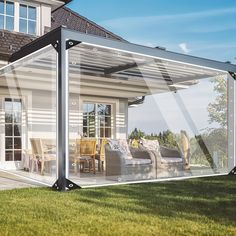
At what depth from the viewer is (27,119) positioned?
535 inches

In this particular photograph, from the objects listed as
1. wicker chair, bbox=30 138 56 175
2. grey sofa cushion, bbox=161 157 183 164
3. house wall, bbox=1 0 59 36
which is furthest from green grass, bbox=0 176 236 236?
house wall, bbox=1 0 59 36

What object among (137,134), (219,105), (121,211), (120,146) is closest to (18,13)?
(120,146)

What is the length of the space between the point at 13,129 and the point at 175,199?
25.7 feet

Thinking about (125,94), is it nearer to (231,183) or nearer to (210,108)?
(231,183)

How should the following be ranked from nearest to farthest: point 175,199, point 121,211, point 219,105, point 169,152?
point 121,211 → point 175,199 → point 169,152 → point 219,105

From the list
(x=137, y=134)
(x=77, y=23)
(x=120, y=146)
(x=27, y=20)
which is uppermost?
(x=77, y=23)

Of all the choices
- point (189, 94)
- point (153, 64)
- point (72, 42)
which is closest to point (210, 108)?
point (189, 94)

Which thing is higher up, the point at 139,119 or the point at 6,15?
the point at 6,15

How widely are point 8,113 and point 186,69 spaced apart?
594 centimetres

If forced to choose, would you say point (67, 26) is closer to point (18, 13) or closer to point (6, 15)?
point (18, 13)

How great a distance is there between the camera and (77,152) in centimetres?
1193

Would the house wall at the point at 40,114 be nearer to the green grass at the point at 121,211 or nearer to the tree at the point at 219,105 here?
the green grass at the point at 121,211

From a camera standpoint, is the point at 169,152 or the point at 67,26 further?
the point at 67,26

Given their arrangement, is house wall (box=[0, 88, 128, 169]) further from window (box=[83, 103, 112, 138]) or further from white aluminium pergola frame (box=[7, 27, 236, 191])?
white aluminium pergola frame (box=[7, 27, 236, 191])
